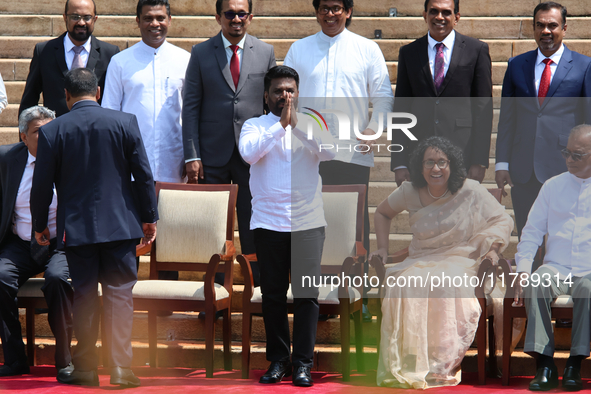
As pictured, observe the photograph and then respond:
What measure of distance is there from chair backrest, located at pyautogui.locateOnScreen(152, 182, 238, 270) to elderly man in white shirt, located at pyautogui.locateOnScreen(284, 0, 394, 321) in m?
0.62

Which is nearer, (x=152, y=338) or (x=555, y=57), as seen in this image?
(x=152, y=338)

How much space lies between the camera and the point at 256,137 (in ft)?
12.0

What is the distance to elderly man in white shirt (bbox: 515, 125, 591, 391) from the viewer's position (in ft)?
11.7

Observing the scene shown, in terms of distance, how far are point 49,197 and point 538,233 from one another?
2.48 metres

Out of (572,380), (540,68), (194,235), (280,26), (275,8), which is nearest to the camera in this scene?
(572,380)

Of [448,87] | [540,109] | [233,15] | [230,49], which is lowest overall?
[540,109]

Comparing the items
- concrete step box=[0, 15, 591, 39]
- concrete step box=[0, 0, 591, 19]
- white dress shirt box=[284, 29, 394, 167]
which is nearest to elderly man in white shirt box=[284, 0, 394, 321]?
white dress shirt box=[284, 29, 394, 167]

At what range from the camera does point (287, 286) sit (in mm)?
3779

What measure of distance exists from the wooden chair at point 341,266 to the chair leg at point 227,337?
0.21 m

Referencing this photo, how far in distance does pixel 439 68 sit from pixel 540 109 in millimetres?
606

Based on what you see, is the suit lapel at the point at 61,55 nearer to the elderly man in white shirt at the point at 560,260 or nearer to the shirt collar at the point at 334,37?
the shirt collar at the point at 334,37

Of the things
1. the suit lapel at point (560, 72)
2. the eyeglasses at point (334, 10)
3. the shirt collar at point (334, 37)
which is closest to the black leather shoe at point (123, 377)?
the shirt collar at point (334, 37)

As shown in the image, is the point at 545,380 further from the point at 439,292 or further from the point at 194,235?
the point at 194,235

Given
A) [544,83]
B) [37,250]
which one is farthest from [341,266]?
[37,250]
